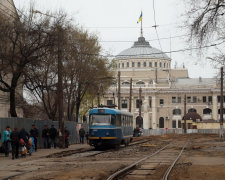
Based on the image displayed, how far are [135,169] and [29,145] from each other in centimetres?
1029

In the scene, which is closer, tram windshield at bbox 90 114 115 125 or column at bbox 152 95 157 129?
tram windshield at bbox 90 114 115 125

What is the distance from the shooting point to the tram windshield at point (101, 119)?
111 feet

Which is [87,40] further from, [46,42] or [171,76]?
[171,76]

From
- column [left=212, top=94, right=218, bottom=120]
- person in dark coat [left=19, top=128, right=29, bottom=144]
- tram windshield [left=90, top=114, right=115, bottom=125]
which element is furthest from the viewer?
column [left=212, top=94, right=218, bottom=120]

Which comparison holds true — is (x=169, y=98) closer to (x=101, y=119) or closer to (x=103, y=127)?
(x=101, y=119)

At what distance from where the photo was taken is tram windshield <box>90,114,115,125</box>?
33.7 m

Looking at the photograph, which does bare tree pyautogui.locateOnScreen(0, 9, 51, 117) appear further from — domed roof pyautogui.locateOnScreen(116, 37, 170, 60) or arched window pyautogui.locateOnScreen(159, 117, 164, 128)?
domed roof pyautogui.locateOnScreen(116, 37, 170, 60)

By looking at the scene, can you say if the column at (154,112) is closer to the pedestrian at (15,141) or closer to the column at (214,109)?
the column at (214,109)

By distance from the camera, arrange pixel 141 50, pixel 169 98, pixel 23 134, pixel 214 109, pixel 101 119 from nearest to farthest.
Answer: pixel 23 134 < pixel 101 119 < pixel 214 109 < pixel 169 98 < pixel 141 50

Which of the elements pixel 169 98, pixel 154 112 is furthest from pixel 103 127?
pixel 169 98

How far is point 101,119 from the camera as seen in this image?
3378cm

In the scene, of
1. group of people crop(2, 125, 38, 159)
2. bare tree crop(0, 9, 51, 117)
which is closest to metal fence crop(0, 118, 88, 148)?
bare tree crop(0, 9, 51, 117)

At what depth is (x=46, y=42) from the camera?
3206 cm

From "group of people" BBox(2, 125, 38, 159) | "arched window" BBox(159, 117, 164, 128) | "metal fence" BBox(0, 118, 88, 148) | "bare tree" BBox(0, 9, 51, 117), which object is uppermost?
"bare tree" BBox(0, 9, 51, 117)
